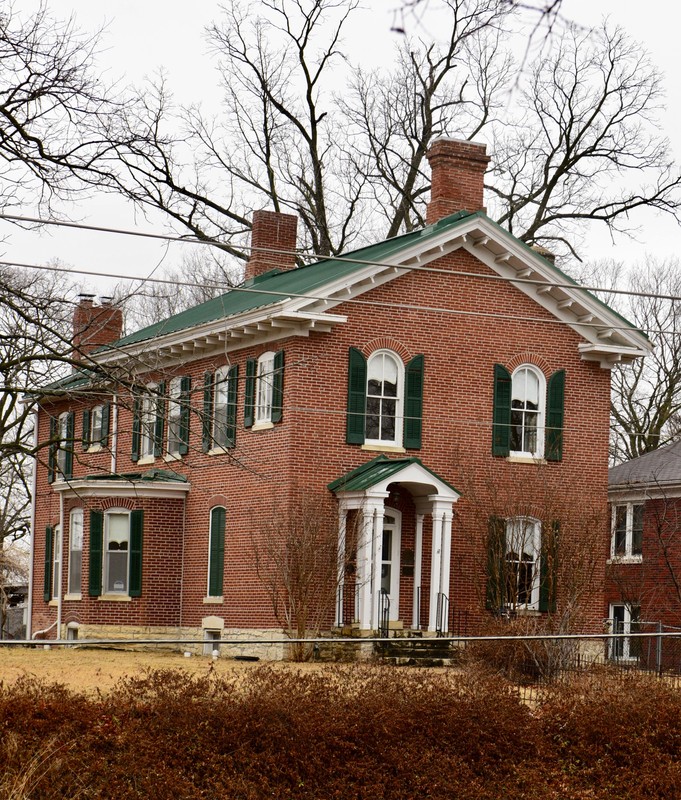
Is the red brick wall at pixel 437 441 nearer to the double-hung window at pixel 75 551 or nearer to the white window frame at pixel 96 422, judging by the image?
the double-hung window at pixel 75 551

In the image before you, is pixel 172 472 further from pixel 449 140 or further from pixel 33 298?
pixel 33 298

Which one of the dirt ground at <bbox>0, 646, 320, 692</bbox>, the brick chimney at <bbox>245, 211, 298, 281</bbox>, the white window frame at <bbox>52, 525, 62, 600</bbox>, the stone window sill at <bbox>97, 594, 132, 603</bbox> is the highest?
the brick chimney at <bbox>245, 211, 298, 281</bbox>

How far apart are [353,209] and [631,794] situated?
114ft

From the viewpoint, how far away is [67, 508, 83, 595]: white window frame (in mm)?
34344

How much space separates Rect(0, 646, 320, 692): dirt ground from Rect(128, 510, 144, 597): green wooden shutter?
1.45m

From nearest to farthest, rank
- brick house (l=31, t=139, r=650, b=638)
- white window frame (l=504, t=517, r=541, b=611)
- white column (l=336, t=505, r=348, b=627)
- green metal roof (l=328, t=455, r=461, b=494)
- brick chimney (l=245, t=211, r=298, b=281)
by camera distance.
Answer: green metal roof (l=328, t=455, r=461, b=494)
white column (l=336, t=505, r=348, b=627)
brick house (l=31, t=139, r=650, b=638)
white window frame (l=504, t=517, r=541, b=611)
brick chimney (l=245, t=211, r=298, b=281)

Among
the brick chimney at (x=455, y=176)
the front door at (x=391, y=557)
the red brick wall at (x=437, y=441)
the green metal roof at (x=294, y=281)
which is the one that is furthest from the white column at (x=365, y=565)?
the brick chimney at (x=455, y=176)

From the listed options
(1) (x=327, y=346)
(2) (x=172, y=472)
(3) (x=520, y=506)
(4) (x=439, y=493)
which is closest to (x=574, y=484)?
(3) (x=520, y=506)

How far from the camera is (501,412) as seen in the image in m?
31.5

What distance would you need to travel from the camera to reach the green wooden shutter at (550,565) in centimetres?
2902

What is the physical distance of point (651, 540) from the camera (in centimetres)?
3819

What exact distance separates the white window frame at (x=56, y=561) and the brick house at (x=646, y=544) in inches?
566

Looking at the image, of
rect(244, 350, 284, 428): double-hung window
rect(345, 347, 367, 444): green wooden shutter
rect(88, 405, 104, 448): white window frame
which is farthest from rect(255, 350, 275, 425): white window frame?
rect(88, 405, 104, 448): white window frame

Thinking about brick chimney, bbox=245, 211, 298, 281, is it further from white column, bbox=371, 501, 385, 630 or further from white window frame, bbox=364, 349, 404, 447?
white column, bbox=371, 501, 385, 630
